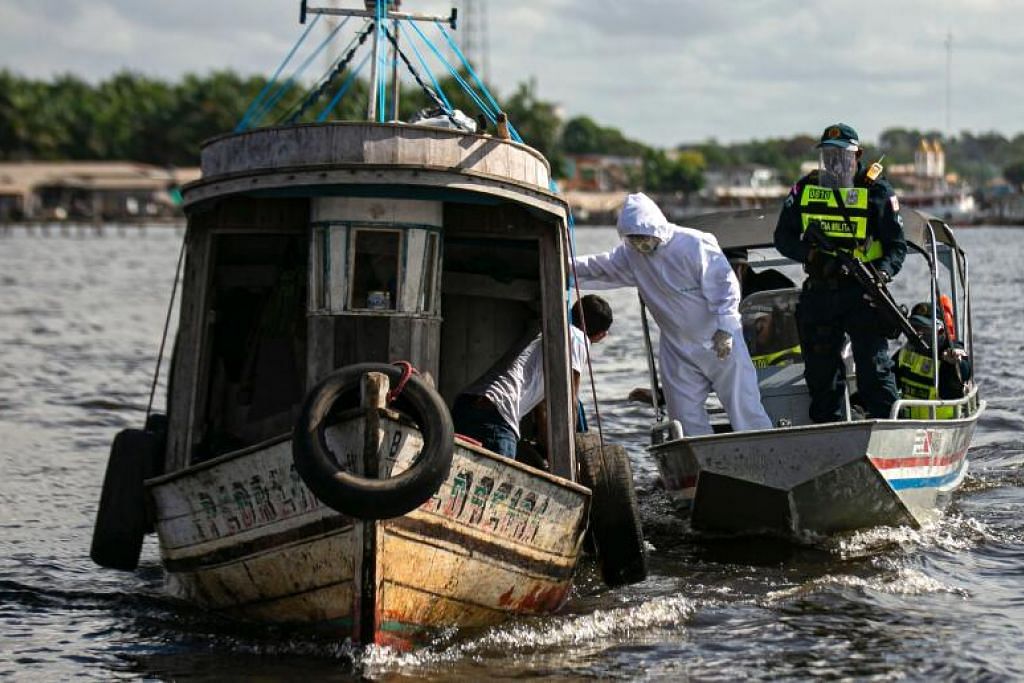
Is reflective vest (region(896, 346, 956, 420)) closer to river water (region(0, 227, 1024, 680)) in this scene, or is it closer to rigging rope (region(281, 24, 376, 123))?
river water (region(0, 227, 1024, 680))

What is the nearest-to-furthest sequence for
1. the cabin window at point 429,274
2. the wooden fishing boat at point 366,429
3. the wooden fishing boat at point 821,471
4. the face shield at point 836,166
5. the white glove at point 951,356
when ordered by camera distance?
the wooden fishing boat at point 366,429
the cabin window at point 429,274
the wooden fishing boat at point 821,471
the face shield at point 836,166
the white glove at point 951,356

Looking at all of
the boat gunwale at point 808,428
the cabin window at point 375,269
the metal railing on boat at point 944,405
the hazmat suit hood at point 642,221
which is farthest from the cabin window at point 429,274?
the metal railing on boat at point 944,405

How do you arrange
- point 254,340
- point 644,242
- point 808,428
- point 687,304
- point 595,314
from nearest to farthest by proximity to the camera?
point 595,314
point 808,428
point 254,340
point 644,242
point 687,304

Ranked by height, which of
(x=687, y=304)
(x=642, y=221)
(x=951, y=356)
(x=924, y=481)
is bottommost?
(x=924, y=481)

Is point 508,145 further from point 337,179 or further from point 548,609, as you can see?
point 548,609

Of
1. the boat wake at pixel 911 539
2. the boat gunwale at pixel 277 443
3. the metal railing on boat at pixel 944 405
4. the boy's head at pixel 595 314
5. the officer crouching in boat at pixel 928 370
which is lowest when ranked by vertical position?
the boat wake at pixel 911 539

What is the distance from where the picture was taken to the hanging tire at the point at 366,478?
302 inches

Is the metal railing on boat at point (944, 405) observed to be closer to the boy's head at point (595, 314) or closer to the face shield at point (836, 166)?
the face shield at point (836, 166)

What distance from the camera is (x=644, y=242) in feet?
35.3

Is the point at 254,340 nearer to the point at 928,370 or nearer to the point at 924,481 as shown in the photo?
the point at 924,481

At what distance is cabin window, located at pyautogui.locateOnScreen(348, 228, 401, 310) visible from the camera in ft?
29.0

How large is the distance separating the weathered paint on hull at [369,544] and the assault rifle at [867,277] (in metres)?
2.91

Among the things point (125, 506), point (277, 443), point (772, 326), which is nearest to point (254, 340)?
point (125, 506)

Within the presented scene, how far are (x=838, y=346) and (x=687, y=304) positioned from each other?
1148 millimetres
